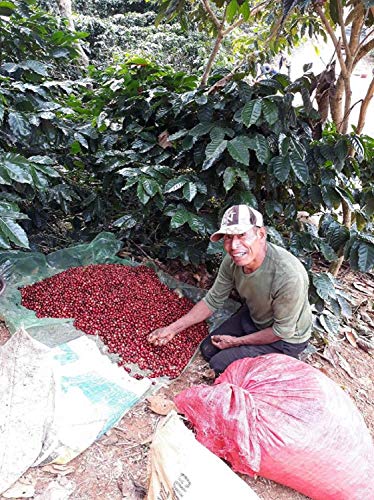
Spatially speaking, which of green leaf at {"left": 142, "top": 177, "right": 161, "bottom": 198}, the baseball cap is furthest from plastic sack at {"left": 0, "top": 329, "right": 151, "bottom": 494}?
green leaf at {"left": 142, "top": 177, "right": 161, "bottom": 198}

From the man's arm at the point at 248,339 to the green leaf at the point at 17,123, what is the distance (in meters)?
1.39

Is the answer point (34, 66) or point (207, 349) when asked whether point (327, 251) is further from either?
point (34, 66)

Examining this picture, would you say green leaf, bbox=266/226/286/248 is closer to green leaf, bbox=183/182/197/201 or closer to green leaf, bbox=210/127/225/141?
green leaf, bbox=183/182/197/201

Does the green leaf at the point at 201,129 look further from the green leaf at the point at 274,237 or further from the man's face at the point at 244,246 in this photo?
the man's face at the point at 244,246

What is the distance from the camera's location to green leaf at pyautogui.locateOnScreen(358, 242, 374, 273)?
2.12m

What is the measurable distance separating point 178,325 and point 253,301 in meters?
0.38

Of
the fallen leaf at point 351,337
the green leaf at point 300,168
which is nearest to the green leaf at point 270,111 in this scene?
the green leaf at point 300,168

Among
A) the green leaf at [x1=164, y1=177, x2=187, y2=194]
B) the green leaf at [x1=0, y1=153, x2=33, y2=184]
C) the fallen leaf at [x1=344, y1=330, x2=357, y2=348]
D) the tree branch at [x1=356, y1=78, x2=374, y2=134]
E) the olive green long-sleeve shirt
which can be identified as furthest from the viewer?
the fallen leaf at [x1=344, y1=330, x2=357, y2=348]

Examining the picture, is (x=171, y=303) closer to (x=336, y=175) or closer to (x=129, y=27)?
(x=336, y=175)

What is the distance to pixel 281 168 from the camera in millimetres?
2123

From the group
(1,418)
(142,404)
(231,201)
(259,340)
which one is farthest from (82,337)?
(231,201)

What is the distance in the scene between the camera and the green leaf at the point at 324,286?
216cm

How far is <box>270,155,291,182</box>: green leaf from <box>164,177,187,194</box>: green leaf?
18.5 inches

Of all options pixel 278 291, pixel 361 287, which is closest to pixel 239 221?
pixel 278 291
